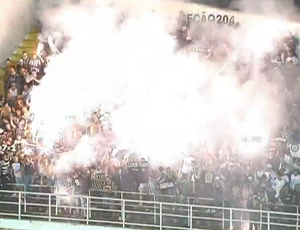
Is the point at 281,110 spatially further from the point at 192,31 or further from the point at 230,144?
the point at 192,31

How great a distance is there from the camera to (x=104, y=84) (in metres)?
2.05

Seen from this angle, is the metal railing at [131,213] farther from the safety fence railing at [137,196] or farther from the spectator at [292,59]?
the spectator at [292,59]

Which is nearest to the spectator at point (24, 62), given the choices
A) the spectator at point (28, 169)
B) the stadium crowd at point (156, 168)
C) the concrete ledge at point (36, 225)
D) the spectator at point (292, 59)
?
the stadium crowd at point (156, 168)

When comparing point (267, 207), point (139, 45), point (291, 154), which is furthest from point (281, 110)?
point (139, 45)

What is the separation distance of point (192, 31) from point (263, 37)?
0.23 m

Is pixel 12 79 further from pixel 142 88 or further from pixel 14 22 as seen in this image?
pixel 142 88

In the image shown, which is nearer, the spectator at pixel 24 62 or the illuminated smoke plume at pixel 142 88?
the illuminated smoke plume at pixel 142 88

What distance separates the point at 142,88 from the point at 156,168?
0.89 feet

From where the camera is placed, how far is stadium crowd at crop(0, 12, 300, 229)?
1.94 m

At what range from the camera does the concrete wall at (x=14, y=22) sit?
206 cm

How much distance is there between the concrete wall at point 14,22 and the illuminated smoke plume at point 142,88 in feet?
0.25

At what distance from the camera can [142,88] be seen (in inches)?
79.6

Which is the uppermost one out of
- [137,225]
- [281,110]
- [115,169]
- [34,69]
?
[34,69]

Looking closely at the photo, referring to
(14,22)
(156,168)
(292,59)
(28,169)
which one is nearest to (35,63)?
(14,22)
